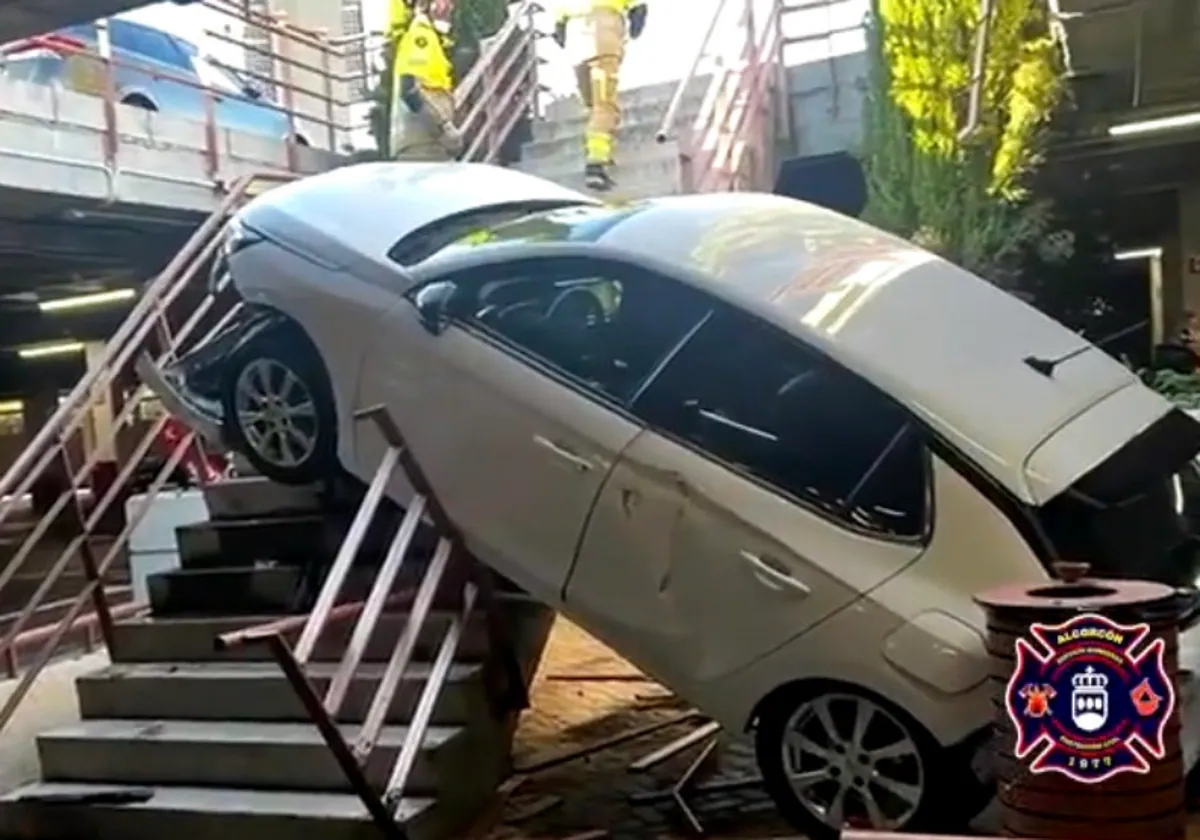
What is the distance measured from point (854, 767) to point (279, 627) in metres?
1.96

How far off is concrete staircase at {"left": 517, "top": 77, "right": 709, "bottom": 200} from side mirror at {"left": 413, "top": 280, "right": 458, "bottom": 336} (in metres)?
3.74

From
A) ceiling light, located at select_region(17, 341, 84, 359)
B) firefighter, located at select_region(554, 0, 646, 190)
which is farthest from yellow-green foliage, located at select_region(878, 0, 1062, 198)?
ceiling light, located at select_region(17, 341, 84, 359)

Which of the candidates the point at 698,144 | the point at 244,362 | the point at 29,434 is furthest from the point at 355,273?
the point at 29,434

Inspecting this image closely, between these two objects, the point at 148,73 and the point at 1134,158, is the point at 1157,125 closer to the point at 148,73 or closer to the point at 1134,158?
the point at 1134,158

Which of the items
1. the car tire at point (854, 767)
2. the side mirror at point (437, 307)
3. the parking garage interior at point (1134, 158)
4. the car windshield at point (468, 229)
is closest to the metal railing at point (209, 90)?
the car windshield at point (468, 229)

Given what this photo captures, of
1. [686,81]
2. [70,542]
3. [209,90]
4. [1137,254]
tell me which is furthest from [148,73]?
[1137,254]

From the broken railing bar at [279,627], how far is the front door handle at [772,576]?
4.65ft

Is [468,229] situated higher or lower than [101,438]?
higher

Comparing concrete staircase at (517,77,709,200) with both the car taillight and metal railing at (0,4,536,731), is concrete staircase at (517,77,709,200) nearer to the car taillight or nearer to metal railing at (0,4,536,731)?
metal railing at (0,4,536,731)

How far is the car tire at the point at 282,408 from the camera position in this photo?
5.81m

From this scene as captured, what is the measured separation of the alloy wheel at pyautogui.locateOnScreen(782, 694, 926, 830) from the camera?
4.27 meters

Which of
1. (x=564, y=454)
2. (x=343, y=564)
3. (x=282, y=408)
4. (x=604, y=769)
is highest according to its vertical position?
(x=282, y=408)

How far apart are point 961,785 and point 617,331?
2.04 metres

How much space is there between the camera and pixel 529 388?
16.5 ft
